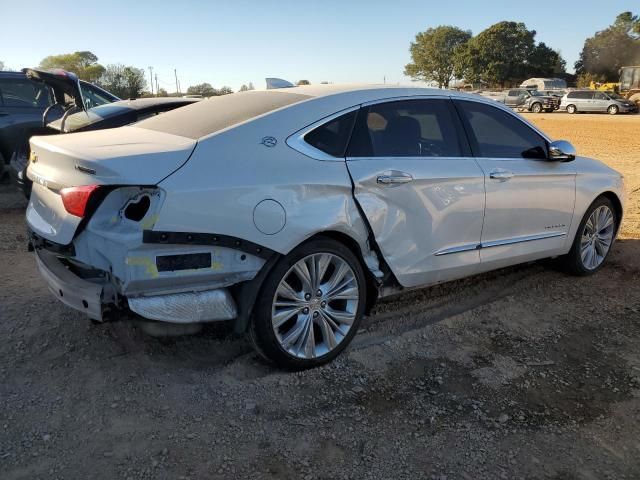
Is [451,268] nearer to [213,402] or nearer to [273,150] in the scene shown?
[273,150]

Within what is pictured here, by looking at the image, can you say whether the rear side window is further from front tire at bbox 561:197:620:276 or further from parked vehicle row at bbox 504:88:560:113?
parked vehicle row at bbox 504:88:560:113

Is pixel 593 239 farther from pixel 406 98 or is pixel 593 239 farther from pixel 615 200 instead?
pixel 406 98

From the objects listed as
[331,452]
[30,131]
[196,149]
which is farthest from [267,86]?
[30,131]

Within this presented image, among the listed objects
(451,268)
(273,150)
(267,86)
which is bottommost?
(451,268)

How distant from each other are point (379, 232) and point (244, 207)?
0.95m

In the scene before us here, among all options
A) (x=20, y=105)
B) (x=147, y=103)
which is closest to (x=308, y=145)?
(x=147, y=103)

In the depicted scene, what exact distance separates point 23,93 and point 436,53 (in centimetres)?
10527

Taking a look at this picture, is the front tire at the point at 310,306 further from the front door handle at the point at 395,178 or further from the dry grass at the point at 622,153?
the dry grass at the point at 622,153

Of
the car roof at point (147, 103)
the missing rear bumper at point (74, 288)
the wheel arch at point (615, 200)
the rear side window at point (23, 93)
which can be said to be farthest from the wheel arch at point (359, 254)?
the rear side window at point (23, 93)

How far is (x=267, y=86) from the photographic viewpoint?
4.31 m

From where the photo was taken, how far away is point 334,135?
3.38 m

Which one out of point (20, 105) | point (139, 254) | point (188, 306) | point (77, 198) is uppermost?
point (20, 105)

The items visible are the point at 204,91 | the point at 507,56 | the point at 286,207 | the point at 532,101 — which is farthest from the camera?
the point at 507,56

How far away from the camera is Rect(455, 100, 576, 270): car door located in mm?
4102
